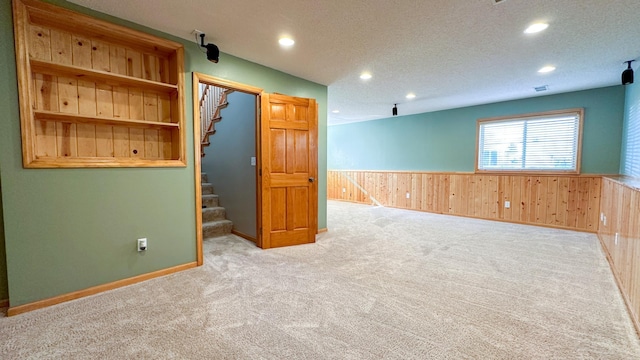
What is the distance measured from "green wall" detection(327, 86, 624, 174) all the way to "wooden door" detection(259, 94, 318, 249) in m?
3.31

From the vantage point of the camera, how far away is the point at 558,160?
4766mm

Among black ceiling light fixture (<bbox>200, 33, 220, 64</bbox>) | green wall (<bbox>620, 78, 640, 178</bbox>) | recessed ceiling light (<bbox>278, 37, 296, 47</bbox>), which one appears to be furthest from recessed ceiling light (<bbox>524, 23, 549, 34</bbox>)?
black ceiling light fixture (<bbox>200, 33, 220, 64</bbox>)

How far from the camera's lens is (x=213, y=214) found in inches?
172

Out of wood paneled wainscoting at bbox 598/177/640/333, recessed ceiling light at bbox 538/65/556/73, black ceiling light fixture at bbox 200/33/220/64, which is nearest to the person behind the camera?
wood paneled wainscoting at bbox 598/177/640/333

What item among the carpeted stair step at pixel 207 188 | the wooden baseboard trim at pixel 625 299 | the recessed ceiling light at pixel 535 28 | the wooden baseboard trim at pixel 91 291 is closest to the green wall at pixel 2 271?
the wooden baseboard trim at pixel 91 291

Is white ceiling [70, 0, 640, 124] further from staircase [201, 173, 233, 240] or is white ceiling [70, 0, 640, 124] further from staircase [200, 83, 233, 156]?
staircase [201, 173, 233, 240]

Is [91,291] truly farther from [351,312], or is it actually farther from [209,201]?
[209,201]

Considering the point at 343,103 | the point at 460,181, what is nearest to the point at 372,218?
the point at 460,181

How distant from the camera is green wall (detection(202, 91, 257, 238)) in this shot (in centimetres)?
382

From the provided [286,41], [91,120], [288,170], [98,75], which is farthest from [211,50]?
[288,170]

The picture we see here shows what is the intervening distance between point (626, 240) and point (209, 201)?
17.0 ft

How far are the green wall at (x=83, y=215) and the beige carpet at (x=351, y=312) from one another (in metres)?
0.24

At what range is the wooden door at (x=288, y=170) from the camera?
3.44 meters

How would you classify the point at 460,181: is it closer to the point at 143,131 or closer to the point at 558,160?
the point at 558,160
